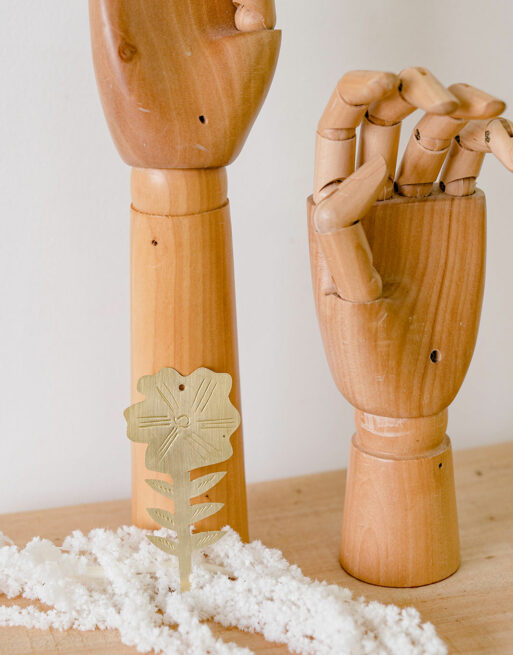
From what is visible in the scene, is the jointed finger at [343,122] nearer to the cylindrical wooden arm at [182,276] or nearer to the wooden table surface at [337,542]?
the cylindrical wooden arm at [182,276]

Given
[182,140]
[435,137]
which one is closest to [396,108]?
[435,137]

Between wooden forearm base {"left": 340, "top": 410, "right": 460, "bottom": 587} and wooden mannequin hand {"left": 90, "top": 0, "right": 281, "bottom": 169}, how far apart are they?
223 mm

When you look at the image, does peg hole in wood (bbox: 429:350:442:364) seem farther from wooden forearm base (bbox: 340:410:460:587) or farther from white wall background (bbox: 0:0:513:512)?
white wall background (bbox: 0:0:513:512)

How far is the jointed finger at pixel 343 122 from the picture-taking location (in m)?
0.49

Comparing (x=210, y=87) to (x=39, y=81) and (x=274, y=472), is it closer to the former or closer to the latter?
(x=39, y=81)

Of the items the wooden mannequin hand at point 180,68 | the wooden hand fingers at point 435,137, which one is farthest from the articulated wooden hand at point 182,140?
the wooden hand fingers at point 435,137

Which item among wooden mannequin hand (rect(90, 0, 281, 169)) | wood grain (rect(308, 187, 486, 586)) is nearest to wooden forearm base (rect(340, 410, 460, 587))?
wood grain (rect(308, 187, 486, 586))

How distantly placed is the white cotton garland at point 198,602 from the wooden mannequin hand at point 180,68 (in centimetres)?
28

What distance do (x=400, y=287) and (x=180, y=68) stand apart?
19cm

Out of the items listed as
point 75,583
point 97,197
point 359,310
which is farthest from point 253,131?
point 75,583

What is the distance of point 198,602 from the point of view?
1.98ft

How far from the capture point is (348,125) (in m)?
Result: 0.53

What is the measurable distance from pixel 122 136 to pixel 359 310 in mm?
185

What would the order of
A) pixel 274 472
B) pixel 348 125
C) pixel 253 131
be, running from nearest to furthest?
pixel 348 125 → pixel 253 131 → pixel 274 472
